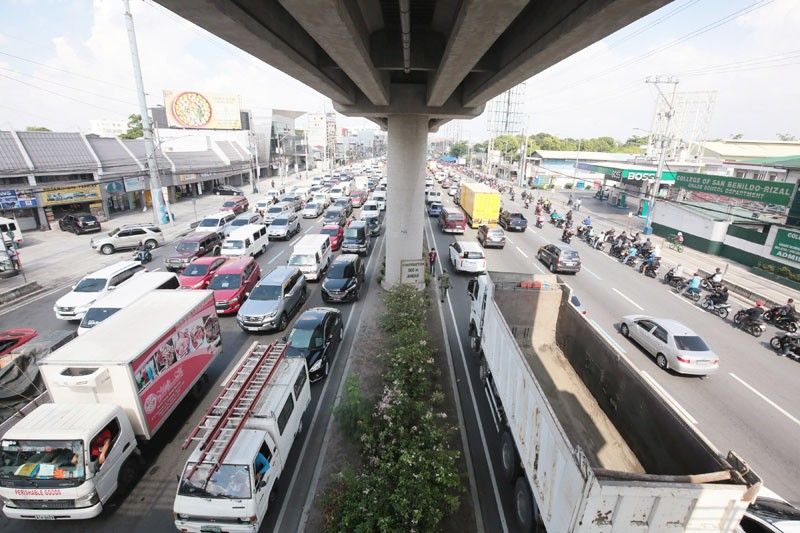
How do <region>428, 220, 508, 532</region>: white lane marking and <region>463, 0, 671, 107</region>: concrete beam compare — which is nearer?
<region>463, 0, 671, 107</region>: concrete beam

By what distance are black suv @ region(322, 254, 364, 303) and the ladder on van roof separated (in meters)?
6.58

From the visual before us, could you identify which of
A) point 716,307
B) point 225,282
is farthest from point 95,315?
point 716,307

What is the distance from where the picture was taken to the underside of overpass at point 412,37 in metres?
5.31

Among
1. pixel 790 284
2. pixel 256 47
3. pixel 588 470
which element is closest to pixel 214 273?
pixel 256 47

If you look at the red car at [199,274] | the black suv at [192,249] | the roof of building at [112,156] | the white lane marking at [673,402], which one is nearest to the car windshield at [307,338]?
the red car at [199,274]

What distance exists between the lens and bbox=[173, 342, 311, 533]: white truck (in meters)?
6.11

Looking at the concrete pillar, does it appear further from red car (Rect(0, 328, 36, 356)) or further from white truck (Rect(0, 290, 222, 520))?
red car (Rect(0, 328, 36, 356))

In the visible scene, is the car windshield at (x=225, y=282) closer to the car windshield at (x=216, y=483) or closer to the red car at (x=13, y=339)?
the red car at (x=13, y=339)

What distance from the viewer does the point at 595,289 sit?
19.3m

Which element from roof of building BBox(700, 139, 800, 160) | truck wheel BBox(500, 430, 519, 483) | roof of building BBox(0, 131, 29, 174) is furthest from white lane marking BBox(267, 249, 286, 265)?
roof of building BBox(700, 139, 800, 160)

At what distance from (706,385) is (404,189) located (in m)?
12.9

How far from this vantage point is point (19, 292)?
56.2ft

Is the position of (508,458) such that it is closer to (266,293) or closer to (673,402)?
(673,402)

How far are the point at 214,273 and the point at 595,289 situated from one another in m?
18.4
